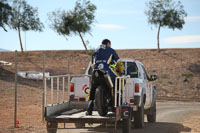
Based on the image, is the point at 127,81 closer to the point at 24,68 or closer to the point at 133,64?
the point at 133,64

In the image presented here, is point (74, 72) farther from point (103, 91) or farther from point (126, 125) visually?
point (103, 91)

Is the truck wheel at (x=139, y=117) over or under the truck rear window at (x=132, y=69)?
under

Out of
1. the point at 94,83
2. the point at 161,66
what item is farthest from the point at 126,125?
the point at 161,66

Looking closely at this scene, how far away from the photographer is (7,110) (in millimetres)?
18641

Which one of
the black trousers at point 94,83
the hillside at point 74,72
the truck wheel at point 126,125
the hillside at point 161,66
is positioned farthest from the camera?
the hillside at point 161,66

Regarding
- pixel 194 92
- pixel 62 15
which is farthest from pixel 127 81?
pixel 62 15

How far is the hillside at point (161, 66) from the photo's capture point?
36.9 metres

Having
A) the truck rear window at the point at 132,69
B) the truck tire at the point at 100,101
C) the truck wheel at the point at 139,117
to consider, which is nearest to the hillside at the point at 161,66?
the truck rear window at the point at 132,69

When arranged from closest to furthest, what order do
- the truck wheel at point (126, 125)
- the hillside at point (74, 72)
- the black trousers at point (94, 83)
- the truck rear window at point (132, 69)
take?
1. the black trousers at point (94, 83)
2. the truck wheel at point (126, 125)
3. the truck rear window at point (132, 69)
4. the hillside at point (74, 72)

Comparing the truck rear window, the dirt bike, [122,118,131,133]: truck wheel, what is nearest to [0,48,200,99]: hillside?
the truck rear window

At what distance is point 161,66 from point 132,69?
1400 inches

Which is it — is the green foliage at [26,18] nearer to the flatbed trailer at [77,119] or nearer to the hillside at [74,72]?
the hillside at [74,72]

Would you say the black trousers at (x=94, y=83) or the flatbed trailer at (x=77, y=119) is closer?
the flatbed trailer at (x=77, y=119)

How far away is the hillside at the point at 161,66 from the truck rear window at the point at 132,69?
16.8 metres
